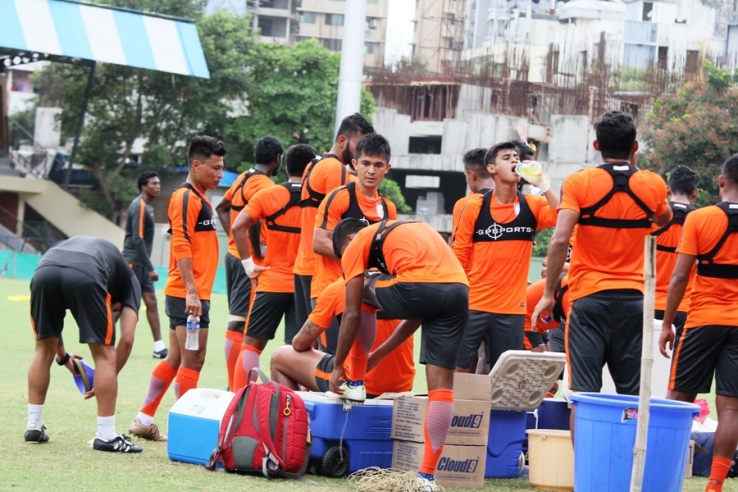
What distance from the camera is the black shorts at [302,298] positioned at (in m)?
8.45

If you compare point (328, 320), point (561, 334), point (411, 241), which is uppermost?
point (411, 241)

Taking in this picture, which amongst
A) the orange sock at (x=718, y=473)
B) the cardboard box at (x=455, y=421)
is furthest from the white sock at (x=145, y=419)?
the orange sock at (x=718, y=473)

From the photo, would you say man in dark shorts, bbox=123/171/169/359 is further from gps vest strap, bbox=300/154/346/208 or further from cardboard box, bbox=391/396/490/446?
cardboard box, bbox=391/396/490/446

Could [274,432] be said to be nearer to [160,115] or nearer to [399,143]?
[160,115]

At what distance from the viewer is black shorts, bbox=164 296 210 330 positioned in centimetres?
843

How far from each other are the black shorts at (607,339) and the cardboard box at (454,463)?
0.76m

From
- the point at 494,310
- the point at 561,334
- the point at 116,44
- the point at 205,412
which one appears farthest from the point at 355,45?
the point at 116,44

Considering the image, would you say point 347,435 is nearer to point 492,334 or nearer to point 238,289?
point 492,334

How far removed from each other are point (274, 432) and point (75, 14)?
36312 mm

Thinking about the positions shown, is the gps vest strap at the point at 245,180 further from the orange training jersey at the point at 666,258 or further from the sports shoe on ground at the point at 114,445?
the orange training jersey at the point at 666,258

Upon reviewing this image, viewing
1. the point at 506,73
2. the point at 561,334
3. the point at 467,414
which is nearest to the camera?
the point at 467,414

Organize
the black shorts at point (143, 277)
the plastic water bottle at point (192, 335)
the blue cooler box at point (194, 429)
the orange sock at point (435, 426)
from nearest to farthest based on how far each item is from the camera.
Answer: the orange sock at point (435, 426), the blue cooler box at point (194, 429), the plastic water bottle at point (192, 335), the black shorts at point (143, 277)

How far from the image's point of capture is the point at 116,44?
40.2m

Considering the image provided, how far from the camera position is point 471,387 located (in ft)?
22.1
